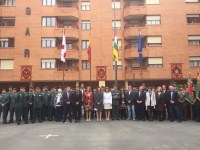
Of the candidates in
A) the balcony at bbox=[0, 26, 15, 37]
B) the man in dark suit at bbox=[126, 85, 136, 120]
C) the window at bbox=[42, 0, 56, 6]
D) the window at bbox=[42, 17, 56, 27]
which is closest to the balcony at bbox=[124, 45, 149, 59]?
the window at bbox=[42, 17, 56, 27]

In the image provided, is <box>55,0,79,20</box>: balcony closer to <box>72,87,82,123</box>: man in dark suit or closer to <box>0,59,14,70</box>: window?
<box>0,59,14,70</box>: window

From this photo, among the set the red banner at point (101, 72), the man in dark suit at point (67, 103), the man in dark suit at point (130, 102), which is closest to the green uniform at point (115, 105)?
the man in dark suit at point (130, 102)

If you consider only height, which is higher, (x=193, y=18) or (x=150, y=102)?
(x=193, y=18)

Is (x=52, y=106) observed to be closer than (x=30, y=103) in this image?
No

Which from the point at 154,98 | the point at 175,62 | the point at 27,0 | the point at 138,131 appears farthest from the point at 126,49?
the point at 138,131

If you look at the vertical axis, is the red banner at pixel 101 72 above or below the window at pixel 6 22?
below

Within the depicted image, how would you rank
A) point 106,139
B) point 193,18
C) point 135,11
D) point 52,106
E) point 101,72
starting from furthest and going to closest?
point 193,18 → point 135,11 → point 101,72 → point 52,106 → point 106,139

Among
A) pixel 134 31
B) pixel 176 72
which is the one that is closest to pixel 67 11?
pixel 134 31

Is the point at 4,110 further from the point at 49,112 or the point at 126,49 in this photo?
the point at 126,49

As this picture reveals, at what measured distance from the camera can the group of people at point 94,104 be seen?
18.5 meters

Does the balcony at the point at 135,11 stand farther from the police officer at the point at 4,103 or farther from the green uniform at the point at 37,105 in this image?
the police officer at the point at 4,103

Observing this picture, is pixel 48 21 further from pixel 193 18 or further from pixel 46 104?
pixel 46 104

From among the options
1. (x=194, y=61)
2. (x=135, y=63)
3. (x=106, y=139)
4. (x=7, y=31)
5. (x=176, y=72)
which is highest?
(x=7, y=31)

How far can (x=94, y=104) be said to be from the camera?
1897 cm
